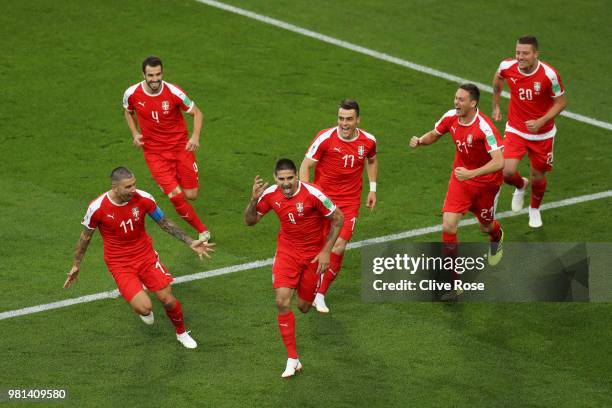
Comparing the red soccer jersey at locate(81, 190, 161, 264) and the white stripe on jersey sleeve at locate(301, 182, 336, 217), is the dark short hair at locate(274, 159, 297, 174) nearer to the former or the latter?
the white stripe on jersey sleeve at locate(301, 182, 336, 217)

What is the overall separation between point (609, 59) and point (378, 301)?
9.46 metres

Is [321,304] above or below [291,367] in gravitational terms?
above

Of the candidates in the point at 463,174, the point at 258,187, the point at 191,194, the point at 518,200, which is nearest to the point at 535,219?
the point at 518,200

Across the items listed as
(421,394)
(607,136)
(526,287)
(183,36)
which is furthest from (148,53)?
(421,394)

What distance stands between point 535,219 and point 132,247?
5853mm

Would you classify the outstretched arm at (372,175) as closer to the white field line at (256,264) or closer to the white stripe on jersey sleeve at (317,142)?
the white stripe on jersey sleeve at (317,142)

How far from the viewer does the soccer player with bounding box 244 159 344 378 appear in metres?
12.3

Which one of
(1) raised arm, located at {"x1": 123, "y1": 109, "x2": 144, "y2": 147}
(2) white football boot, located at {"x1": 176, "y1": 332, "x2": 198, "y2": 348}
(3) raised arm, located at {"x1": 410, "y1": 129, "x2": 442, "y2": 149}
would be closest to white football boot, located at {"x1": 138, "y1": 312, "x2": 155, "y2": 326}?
(2) white football boot, located at {"x1": 176, "y1": 332, "x2": 198, "y2": 348}

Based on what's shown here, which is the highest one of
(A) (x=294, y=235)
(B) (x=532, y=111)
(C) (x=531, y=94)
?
(C) (x=531, y=94)

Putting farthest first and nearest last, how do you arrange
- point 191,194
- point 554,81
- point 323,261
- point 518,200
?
1. point 518,200
2. point 191,194
3. point 554,81
4. point 323,261

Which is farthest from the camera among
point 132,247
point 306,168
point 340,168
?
point 340,168

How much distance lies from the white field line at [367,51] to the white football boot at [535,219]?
12.2ft

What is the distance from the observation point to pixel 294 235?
41.3 feet

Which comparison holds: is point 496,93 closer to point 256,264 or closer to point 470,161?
point 470,161
